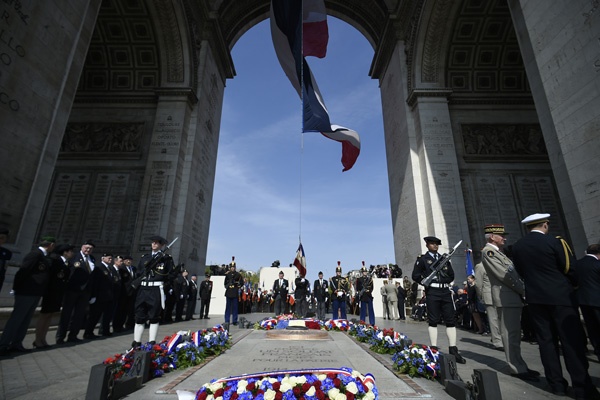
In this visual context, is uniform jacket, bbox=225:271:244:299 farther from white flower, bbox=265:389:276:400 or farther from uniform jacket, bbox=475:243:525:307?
white flower, bbox=265:389:276:400

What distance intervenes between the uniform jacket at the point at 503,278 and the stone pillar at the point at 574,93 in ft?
10.9

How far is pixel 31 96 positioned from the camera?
7.84m

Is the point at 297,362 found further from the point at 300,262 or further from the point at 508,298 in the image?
the point at 300,262

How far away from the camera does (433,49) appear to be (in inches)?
699

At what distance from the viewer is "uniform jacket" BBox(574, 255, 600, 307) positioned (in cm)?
409

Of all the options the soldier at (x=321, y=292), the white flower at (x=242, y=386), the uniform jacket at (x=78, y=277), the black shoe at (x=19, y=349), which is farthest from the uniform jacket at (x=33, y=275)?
the soldier at (x=321, y=292)

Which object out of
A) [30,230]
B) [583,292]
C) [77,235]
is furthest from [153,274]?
[77,235]

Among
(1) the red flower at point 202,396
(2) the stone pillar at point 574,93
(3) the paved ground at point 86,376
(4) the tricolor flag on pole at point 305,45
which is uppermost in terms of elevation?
(4) the tricolor flag on pole at point 305,45

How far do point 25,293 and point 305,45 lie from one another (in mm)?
10642

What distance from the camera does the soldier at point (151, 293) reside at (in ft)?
18.3

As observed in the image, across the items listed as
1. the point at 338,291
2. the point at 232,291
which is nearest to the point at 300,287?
the point at 338,291

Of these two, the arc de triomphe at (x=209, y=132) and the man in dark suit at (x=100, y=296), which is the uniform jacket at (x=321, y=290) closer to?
the arc de triomphe at (x=209, y=132)

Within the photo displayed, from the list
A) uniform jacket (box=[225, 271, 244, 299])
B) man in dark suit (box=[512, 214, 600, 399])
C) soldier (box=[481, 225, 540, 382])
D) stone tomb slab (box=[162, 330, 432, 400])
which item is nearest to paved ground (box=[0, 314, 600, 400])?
stone tomb slab (box=[162, 330, 432, 400])

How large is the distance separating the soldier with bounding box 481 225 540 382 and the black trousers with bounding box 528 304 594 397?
1.94ft
